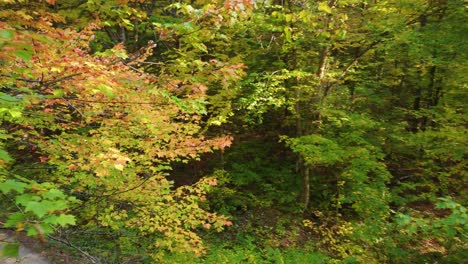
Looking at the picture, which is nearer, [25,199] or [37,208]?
[37,208]

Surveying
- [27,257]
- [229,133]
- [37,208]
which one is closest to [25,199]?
[37,208]

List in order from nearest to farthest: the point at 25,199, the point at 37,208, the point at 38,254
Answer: the point at 37,208 < the point at 25,199 < the point at 38,254

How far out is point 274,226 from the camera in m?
11.1

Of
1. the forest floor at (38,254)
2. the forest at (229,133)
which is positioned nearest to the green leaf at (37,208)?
the forest at (229,133)

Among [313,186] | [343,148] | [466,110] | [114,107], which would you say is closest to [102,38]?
[114,107]

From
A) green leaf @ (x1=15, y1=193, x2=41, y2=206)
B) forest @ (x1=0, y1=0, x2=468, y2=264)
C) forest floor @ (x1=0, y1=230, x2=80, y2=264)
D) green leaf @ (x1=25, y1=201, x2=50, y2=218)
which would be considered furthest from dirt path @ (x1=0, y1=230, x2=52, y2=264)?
green leaf @ (x1=25, y1=201, x2=50, y2=218)

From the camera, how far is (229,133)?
1022 centimetres

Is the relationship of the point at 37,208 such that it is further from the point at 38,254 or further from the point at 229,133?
the point at 229,133

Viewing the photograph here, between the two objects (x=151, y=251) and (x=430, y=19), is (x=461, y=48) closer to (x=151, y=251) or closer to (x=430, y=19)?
(x=430, y=19)

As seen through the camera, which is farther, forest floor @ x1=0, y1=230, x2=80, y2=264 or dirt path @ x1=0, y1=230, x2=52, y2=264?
forest floor @ x1=0, y1=230, x2=80, y2=264

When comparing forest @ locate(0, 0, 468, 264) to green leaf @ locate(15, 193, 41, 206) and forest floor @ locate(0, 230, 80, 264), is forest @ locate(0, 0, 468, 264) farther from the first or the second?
forest floor @ locate(0, 230, 80, 264)

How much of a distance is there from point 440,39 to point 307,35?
11.3ft

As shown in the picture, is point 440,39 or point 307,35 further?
point 307,35

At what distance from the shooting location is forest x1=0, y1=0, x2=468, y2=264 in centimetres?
355
